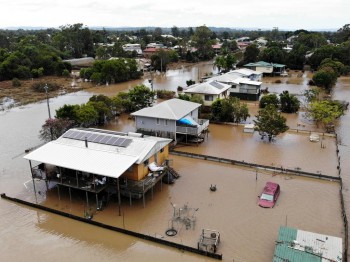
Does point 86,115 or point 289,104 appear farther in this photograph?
point 289,104

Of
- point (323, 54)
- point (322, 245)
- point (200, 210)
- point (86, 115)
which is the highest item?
point (323, 54)

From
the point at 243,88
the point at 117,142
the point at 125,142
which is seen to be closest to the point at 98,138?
the point at 117,142

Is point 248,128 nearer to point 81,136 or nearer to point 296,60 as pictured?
point 81,136

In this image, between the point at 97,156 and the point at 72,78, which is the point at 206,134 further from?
the point at 72,78

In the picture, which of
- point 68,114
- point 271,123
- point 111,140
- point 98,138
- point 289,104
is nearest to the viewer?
point 111,140

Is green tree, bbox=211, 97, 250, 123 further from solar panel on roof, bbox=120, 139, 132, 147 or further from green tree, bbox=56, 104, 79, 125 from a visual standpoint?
solar panel on roof, bbox=120, 139, 132, 147

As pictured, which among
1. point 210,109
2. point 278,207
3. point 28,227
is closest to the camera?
point 28,227

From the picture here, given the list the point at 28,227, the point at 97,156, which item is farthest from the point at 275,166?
the point at 28,227
